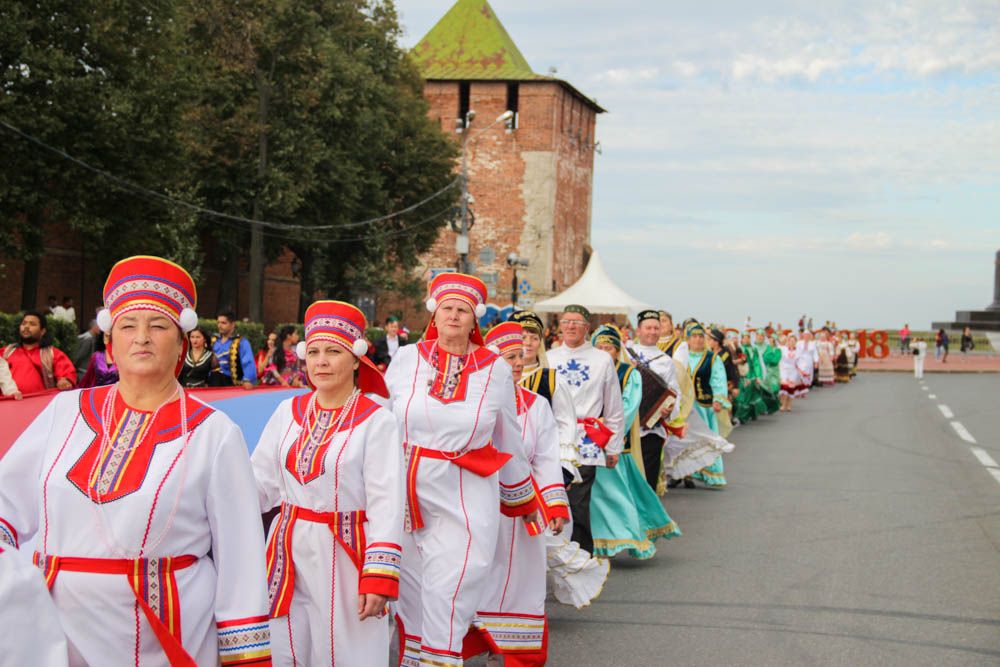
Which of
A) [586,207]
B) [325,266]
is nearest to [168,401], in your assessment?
[325,266]

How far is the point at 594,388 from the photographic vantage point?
29.1 ft

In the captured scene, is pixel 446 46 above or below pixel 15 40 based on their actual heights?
above

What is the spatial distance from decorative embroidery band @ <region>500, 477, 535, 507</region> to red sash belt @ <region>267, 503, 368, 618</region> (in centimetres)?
181

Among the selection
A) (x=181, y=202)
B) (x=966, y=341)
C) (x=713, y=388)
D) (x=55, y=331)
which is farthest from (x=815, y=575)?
(x=966, y=341)

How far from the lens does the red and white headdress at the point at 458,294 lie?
248 inches

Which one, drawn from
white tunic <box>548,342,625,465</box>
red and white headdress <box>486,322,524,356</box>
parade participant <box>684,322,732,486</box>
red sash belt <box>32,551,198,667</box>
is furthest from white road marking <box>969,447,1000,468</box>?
red sash belt <box>32,551,198,667</box>

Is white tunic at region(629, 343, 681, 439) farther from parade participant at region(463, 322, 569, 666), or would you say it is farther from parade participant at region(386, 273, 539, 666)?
parade participant at region(386, 273, 539, 666)

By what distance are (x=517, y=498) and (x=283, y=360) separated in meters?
9.56

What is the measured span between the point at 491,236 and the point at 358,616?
63.3m

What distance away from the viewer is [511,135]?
67.1 meters

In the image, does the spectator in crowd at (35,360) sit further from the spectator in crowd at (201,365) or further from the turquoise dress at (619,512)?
the turquoise dress at (619,512)

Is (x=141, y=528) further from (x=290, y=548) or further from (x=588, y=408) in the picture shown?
(x=588, y=408)

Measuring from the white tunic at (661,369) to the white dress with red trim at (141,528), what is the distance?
855cm

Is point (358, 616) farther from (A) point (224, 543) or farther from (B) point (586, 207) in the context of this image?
(B) point (586, 207)
